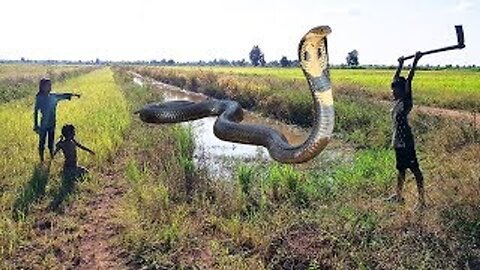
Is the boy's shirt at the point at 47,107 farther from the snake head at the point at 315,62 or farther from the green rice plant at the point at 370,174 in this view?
the snake head at the point at 315,62

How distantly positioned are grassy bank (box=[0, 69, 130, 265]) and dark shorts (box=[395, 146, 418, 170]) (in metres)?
4.05

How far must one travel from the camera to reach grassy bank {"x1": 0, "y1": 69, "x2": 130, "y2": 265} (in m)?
5.89

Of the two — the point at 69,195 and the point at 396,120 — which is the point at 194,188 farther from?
the point at 396,120

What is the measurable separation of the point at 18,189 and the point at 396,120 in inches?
189

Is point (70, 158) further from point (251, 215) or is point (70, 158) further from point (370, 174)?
point (370, 174)

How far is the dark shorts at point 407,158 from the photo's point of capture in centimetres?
622

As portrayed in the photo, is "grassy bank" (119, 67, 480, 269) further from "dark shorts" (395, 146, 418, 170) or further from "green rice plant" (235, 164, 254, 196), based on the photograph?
"dark shorts" (395, 146, 418, 170)

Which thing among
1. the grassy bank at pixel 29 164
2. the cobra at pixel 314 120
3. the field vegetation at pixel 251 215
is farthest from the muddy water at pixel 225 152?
the cobra at pixel 314 120

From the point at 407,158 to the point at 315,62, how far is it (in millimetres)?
3416

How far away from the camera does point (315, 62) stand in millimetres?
3217

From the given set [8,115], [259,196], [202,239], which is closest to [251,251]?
[202,239]

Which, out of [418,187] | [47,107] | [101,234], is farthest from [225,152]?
[418,187]

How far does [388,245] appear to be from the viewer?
515cm

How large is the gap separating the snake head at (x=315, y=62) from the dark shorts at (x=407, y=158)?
10.9 ft
